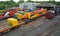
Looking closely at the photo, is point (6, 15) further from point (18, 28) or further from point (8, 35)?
point (8, 35)

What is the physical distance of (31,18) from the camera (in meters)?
14.2

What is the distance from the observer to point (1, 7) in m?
20.4

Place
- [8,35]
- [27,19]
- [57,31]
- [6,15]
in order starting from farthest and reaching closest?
[6,15] → [27,19] → [57,31] → [8,35]

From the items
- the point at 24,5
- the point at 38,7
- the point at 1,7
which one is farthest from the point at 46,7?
the point at 1,7

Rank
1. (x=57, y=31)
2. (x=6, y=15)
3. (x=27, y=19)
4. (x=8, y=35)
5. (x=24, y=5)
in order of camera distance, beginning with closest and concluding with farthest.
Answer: (x=8, y=35)
(x=57, y=31)
(x=27, y=19)
(x=6, y=15)
(x=24, y=5)

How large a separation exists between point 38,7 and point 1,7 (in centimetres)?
440

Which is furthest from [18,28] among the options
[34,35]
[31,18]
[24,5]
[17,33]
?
[24,5]

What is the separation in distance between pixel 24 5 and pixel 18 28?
8.70 m

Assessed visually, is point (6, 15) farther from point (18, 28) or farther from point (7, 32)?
point (7, 32)

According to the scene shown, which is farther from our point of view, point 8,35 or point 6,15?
point 6,15

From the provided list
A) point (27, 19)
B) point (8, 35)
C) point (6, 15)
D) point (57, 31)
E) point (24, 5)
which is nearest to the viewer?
point (8, 35)

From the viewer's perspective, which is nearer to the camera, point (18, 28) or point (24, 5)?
point (18, 28)

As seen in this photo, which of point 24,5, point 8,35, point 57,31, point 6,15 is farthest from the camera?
point 24,5

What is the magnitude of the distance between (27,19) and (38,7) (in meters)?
7.18
